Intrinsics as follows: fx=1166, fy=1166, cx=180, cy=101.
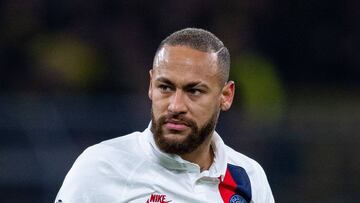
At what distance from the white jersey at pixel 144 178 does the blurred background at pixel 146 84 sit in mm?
3057

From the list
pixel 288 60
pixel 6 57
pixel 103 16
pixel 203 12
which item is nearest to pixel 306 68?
pixel 288 60

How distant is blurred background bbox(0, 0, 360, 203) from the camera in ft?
25.1

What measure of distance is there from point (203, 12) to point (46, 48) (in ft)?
4.28

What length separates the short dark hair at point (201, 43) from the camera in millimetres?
4348

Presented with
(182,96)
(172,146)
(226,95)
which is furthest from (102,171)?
(226,95)

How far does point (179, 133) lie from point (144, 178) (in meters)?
0.21

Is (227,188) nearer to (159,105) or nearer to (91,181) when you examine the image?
(159,105)

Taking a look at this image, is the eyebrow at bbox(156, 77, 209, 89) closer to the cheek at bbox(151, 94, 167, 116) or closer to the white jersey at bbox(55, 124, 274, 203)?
the cheek at bbox(151, 94, 167, 116)

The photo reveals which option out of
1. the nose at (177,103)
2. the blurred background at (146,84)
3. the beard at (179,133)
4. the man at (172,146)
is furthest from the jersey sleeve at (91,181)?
the blurred background at (146,84)

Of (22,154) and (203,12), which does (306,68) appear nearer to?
(203,12)

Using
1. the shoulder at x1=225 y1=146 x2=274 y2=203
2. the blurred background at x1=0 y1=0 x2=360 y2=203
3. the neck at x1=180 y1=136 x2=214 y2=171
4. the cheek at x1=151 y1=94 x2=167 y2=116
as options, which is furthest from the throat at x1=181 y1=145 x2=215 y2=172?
the blurred background at x1=0 y1=0 x2=360 y2=203

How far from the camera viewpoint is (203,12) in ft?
30.2

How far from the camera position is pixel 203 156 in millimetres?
4527

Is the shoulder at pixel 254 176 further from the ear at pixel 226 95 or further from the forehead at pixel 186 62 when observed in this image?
the forehead at pixel 186 62
